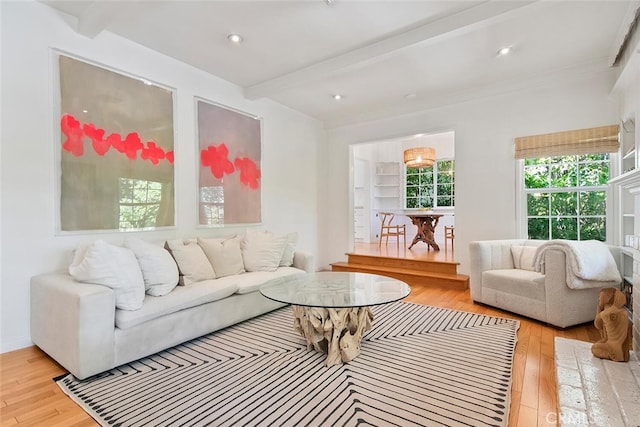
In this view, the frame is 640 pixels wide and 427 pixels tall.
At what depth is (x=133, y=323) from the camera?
2.19 meters

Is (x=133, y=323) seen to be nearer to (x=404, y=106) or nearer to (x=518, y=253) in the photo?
(x=518, y=253)

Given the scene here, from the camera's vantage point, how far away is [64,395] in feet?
6.14

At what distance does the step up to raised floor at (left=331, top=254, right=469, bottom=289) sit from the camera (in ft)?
14.5

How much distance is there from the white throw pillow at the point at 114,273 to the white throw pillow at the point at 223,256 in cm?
90

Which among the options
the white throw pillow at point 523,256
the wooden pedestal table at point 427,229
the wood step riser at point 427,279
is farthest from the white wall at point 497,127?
the wooden pedestal table at point 427,229

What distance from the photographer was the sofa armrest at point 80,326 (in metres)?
1.98

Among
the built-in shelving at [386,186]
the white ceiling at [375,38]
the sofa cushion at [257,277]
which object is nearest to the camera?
the white ceiling at [375,38]

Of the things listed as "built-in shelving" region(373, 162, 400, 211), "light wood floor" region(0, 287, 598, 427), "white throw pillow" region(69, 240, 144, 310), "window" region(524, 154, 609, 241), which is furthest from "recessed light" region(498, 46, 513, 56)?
"built-in shelving" region(373, 162, 400, 211)

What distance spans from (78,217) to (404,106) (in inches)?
175

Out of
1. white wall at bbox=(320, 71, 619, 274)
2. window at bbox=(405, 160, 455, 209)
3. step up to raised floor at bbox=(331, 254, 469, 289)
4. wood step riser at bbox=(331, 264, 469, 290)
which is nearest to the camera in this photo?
white wall at bbox=(320, 71, 619, 274)

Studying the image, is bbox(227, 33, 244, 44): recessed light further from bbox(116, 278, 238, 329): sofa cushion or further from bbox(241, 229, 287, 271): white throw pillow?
bbox(116, 278, 238, 329): sofa cushion

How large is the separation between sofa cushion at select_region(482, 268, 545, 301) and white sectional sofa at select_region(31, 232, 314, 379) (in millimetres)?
2484

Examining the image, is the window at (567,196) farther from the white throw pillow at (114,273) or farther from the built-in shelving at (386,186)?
the white throw pillow at (114,273)

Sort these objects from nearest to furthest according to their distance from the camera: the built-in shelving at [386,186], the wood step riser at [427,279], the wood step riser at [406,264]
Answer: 1. the wood step riser at [427,279]
2. the wood step riser at [406,264]
3. the built-in shelving at [386,186]
